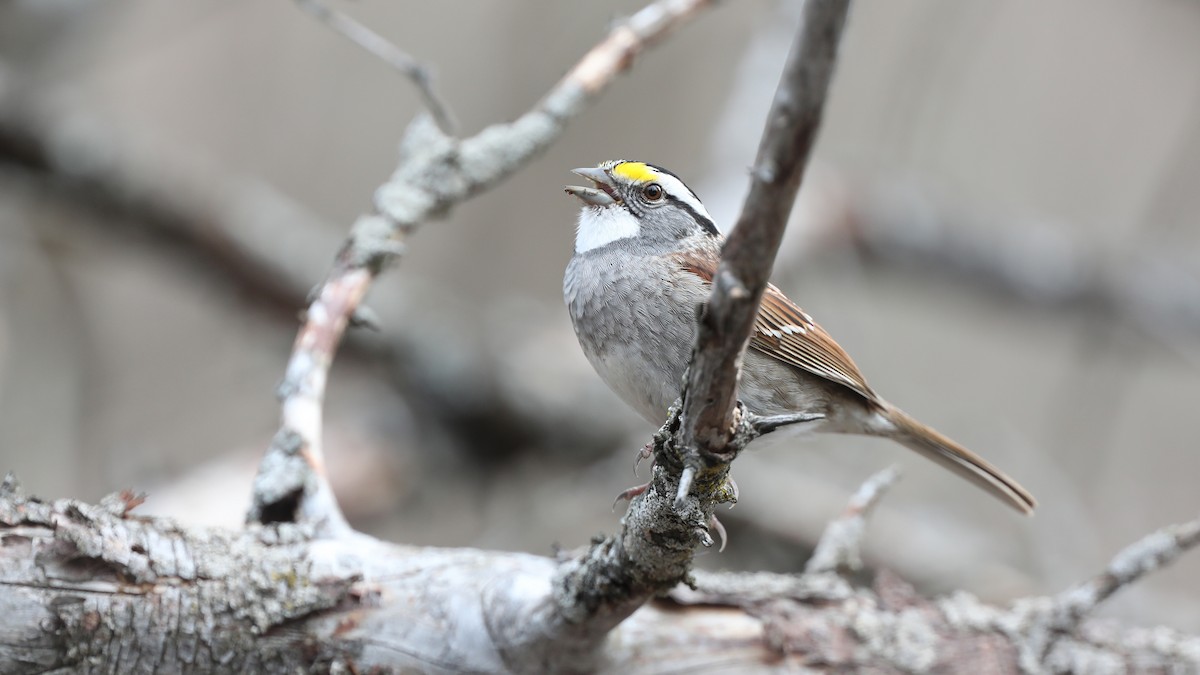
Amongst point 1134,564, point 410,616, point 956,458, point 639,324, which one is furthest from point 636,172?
point 1134,564

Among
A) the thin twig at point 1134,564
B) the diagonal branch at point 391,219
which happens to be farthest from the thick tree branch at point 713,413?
the thin twig at point 1134,564

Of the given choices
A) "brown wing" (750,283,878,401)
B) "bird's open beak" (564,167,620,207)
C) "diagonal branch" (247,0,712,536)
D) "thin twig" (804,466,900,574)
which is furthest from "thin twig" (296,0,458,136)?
"thin twig" (804,466,900,574)

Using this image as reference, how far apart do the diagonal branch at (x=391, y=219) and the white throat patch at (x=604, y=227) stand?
11.9 inches

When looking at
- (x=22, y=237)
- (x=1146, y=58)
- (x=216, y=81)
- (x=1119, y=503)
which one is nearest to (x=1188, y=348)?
(x=1119, y=503)

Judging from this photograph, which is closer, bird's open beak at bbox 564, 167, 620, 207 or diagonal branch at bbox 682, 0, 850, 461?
diagonal branch at bbox 682, 0, 850, 461

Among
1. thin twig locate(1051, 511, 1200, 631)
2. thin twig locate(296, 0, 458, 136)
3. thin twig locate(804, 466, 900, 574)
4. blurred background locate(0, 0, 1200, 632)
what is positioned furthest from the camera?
blurred background locate(0, 0, 1200, 632)

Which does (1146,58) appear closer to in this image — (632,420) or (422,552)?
(632,420)

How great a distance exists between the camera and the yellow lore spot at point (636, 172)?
2953 millimetres

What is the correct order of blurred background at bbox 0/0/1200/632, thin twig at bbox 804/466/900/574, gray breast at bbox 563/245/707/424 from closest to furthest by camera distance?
gray breast at bbox 563/245/707/424 → thin twig at bbox 804/466/900/574 → blurred background at bbox 0/0/1200/632

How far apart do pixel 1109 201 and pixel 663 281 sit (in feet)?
23.0

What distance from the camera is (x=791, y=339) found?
275 cm

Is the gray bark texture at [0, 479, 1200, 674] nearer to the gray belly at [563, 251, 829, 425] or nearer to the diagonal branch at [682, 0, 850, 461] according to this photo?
the gray belly at [563, 251, 829, 425]

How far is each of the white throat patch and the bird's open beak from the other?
3 cm

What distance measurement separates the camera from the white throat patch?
2.86 metres
